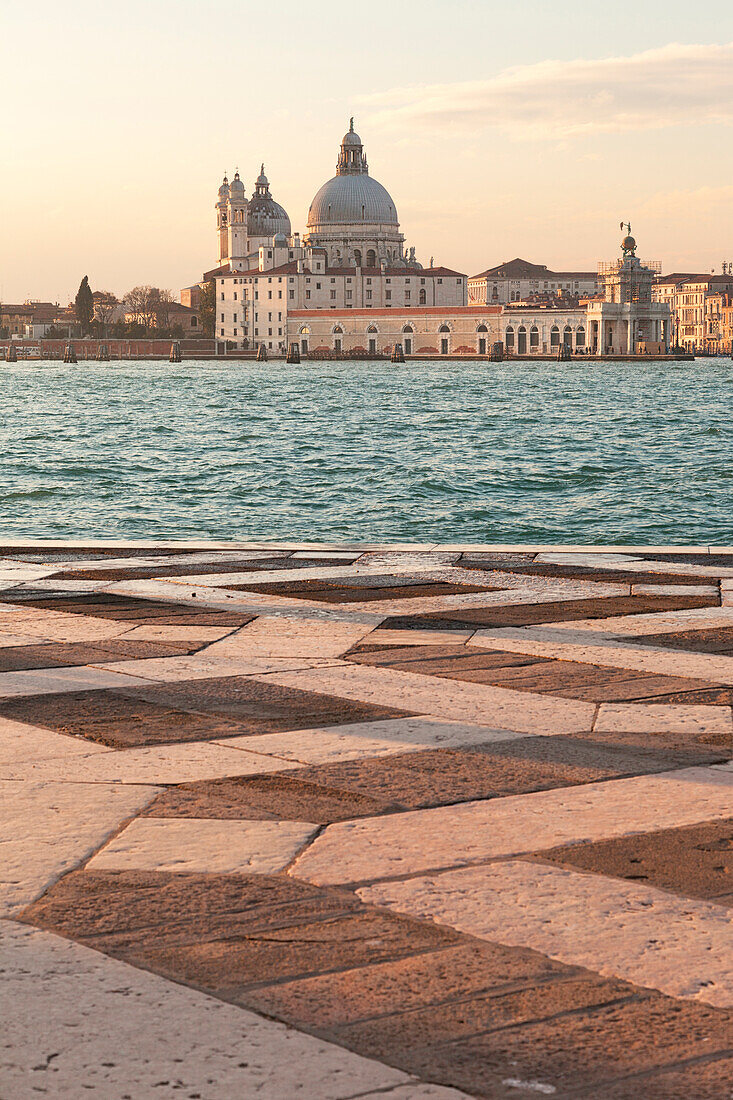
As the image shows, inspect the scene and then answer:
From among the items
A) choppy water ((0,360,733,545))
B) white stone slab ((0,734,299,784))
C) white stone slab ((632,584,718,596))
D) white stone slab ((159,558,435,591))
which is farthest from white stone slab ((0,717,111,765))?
choppy water ((0,360,733,545))

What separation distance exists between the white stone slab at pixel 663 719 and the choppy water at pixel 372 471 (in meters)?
10.3

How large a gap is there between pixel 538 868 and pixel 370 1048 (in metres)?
0.72

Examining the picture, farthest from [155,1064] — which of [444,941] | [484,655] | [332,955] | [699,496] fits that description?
[699,496]

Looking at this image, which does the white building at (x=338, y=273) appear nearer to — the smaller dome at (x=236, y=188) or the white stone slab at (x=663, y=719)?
the smaller dome at (x=236, y=188)

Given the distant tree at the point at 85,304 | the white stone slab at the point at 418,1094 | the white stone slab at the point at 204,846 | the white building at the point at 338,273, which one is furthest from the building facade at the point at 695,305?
the white stone slab at the point at 418,1094

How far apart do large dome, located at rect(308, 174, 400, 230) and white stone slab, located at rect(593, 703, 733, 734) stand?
113 m

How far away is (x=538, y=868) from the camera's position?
2.49 meters

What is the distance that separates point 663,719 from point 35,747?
1.49m

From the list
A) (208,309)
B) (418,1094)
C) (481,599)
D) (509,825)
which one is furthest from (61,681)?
(208,309)

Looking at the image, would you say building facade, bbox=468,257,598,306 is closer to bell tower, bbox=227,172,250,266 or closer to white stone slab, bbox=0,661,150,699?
bell tower, bbox=227,172,250,266

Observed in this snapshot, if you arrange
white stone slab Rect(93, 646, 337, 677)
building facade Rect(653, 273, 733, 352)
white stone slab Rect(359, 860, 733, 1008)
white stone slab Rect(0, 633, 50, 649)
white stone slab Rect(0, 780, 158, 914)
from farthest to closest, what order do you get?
1. building facade Rect(653, 273, 733, 352)
2. white stone slab Rect(0, 633, 50, 649)
3. white stone slab Rect(93, 646, 337, 677)
4. white stone slab Rect(0, 780, 158, 914)
5. white stone slab Rect(359, 860, 733, 1008)

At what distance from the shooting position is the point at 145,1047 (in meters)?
1.82

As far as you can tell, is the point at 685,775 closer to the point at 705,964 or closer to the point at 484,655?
the point at 705,964

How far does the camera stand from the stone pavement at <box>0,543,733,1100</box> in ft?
5.97
